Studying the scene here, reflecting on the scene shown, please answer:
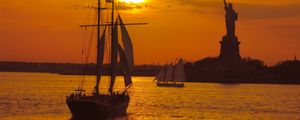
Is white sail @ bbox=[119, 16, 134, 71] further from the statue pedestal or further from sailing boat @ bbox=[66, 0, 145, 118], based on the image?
the statue pedestal

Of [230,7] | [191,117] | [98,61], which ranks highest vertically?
[230,7]

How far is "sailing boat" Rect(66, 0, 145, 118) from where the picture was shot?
2334 inches

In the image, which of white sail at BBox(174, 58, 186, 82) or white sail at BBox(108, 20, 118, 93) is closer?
white sail at BBox(108, 20, 118, 93)

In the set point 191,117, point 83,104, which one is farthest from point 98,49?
point 191,117

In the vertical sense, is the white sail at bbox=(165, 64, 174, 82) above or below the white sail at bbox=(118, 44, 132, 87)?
above

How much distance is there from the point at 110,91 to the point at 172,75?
105 m

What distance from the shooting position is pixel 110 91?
209 ft

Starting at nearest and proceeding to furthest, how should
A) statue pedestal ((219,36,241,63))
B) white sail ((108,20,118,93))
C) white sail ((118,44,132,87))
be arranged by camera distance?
white sail ((108,20,118,93)) < white sail ((118,44,132,87)) < statue pedestal ((219,36,241,63))

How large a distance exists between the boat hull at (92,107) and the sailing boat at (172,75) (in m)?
103

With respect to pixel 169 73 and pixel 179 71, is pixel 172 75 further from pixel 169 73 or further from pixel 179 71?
pixel 179 71

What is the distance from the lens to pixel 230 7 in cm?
19375

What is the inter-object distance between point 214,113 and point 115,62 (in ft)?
55.5

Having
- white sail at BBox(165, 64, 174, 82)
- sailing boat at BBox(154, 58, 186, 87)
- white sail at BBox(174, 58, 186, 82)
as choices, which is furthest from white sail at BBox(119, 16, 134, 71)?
white sail at BBox(165, 64, 174, 82)

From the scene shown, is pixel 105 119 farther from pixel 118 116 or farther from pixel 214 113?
pixel 214 113
